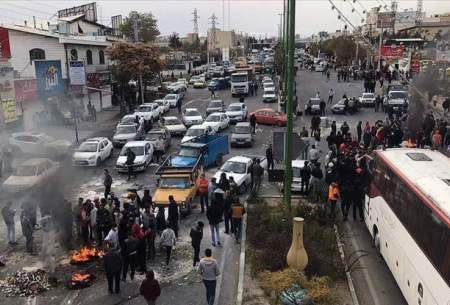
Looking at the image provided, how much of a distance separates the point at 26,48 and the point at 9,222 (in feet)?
87.4

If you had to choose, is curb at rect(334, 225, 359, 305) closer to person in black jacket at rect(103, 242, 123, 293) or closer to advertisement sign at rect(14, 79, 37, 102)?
person in black jacket at rect(103, 242, 123, 293)

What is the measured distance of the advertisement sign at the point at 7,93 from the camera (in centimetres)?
3228

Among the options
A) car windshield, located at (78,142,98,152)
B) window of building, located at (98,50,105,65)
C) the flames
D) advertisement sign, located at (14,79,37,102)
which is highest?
window of building, located at (98,50,105,65)

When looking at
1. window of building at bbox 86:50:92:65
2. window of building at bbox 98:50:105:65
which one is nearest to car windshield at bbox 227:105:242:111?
window of building at bbox 86:50:92:65

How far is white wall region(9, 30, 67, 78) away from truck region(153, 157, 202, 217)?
23184mm

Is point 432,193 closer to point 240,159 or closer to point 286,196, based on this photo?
point 286,196

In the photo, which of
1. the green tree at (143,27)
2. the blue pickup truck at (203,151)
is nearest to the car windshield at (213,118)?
the blue pickup truck at (203,151)

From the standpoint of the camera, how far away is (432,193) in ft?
33.3

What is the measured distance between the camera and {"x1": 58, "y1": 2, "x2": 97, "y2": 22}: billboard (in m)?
72.3

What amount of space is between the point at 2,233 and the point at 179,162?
770 cm

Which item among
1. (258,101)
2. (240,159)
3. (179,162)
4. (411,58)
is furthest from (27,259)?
(411,58)

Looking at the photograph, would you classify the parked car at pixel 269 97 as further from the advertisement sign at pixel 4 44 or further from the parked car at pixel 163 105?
the advertisement sign at pixel 4 44

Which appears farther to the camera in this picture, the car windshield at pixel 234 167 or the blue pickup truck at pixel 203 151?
the blue pickup truck at pixel 203 151

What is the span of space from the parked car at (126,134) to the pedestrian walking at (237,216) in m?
16.6
